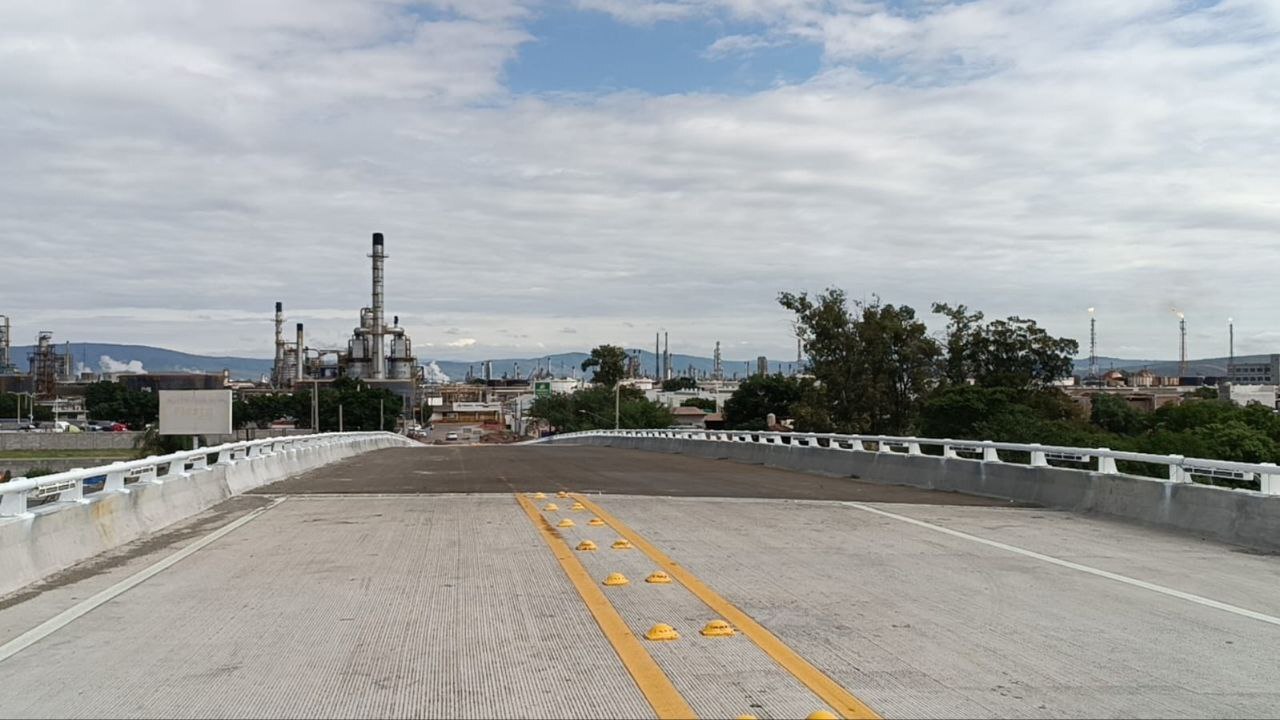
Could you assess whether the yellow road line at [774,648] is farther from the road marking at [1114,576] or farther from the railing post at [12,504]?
the railing post at [12,504]

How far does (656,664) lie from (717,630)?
1047 millimetres

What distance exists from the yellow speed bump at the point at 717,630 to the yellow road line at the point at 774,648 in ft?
0.43

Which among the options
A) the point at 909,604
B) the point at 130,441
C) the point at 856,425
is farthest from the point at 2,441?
the point at 909,604

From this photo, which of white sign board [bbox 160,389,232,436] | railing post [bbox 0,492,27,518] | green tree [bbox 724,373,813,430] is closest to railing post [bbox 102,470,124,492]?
railing post [bbox 0,492,27,518]

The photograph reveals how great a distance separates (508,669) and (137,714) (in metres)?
2.12

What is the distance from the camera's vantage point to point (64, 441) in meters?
93.9

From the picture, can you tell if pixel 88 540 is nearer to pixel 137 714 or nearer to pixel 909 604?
pixel 137 714

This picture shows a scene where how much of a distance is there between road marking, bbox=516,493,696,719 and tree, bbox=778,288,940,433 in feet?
214

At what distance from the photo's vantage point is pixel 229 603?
10180 mm

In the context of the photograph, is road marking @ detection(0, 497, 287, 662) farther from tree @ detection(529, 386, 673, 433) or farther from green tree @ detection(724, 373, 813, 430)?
tree @ detection(529, 386, 673, 433)

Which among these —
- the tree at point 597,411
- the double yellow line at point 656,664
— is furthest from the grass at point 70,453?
the double yellow line at point 656,664

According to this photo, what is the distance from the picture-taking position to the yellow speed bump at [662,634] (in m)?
8.40

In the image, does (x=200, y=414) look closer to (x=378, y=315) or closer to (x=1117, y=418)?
(x=1117, y=418)

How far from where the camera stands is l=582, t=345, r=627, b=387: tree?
570ft
